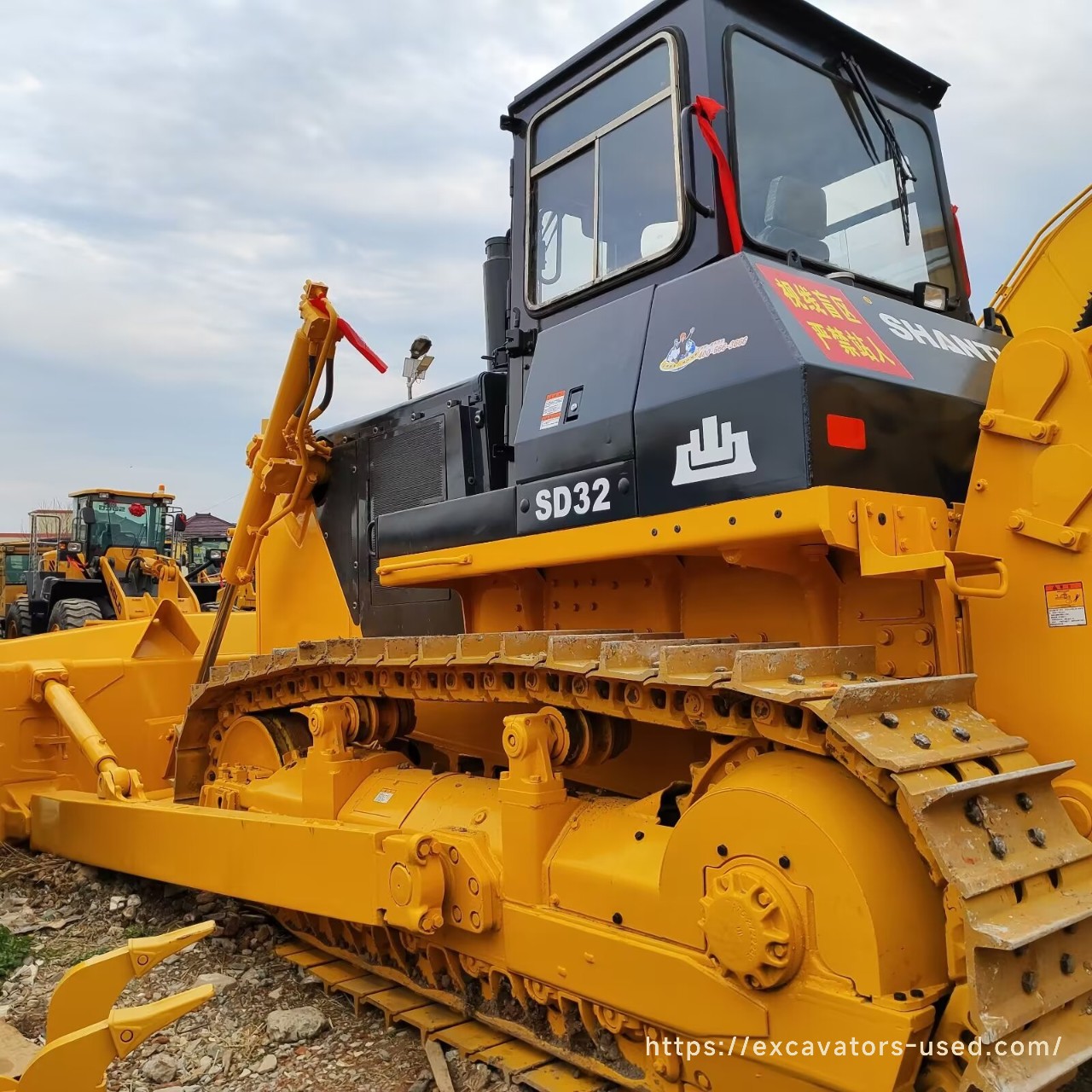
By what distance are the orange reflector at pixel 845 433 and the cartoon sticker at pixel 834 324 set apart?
0.17 meters

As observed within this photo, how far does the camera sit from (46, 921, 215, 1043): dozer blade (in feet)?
9.53

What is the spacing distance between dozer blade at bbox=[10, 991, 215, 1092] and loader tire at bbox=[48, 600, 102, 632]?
40.1ft

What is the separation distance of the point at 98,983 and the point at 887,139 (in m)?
3.98

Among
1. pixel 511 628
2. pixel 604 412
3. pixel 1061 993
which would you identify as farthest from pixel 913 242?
pixel 1061 993

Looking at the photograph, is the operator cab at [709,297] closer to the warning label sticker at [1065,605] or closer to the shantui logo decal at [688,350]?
the shantui logo decal at [688,350]

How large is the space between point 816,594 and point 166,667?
4136 millimetres

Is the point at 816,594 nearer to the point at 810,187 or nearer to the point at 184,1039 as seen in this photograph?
the point at 810,187

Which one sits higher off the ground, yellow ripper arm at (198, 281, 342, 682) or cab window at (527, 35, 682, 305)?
cab window at (527, 35, 682, 305)

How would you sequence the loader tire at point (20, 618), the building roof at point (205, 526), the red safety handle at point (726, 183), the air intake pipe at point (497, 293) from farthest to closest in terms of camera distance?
1. the building roof at point (205, 526)
2. the loader tire at point (20, 618)
3. the air intake pipe at point (497, 293)
4. the red safety handle at point (726, 183)

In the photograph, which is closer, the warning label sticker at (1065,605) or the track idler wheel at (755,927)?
the track idler wheel at (755,927)

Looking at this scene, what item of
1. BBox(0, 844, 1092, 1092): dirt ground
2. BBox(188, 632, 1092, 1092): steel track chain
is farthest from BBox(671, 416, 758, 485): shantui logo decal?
BBox(0, 844, 1092, 1092): dirt ground

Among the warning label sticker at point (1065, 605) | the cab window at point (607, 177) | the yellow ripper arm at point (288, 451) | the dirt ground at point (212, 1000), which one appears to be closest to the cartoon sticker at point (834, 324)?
the cab window at point (607, 177)

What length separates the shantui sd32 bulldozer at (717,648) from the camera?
2.31 m

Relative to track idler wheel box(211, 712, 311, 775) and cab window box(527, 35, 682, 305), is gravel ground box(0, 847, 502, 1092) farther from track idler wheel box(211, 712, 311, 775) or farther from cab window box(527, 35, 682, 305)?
cab window box(527, 35, 682, 305)
